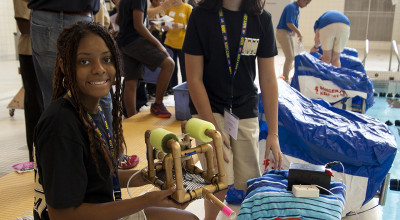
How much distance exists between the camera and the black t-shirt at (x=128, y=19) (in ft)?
12.5

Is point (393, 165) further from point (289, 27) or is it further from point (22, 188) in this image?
point (22, 188)

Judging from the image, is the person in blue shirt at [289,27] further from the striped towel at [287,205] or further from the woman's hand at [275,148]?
the striped towel at [287,205]

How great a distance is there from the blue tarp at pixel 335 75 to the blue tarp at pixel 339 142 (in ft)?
6.97

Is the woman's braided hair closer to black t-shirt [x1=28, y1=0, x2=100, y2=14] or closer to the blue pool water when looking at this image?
black t-shirt [x1=28, y1=0, x2=100, y2=14]

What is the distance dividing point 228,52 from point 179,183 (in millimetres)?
979

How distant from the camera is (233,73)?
2.02 meters

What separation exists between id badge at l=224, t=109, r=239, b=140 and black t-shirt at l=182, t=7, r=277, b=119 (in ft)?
0.31

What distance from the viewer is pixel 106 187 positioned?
54.1 inches

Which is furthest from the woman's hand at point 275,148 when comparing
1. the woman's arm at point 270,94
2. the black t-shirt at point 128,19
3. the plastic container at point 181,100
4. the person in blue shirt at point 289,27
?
the person in blue shirt at point 289,27

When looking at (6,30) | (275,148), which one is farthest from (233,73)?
(6,30)

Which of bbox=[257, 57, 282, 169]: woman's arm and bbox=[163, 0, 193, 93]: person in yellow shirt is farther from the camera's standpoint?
bbox=[163, 0, 193, 93]: person in yellow shirt

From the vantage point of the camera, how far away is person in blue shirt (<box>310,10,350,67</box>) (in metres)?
5.88

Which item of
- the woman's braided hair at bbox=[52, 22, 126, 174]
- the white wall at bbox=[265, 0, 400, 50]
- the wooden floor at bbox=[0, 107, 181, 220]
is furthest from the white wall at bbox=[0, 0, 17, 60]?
the woman's braided hair at bbox=[52, 22, 126, 174]

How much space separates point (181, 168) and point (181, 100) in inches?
117
